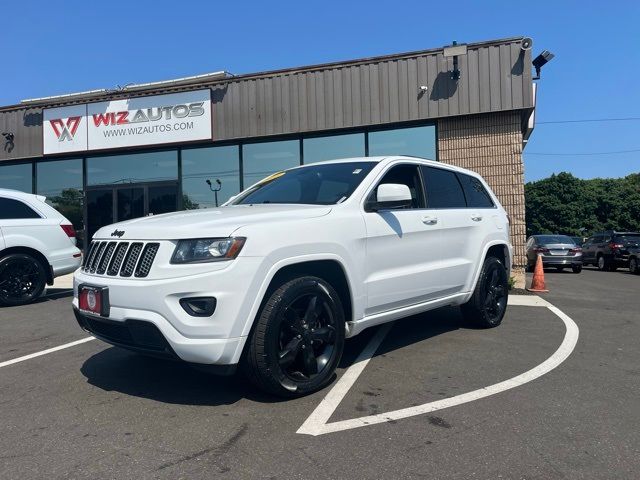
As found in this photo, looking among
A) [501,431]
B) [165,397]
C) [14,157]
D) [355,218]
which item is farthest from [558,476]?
[14,157]

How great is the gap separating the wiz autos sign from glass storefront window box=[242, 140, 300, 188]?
1110mm

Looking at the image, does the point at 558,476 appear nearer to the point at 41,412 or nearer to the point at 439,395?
the point at 439,395

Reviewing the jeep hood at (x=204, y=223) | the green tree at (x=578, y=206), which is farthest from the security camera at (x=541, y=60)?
the green tree at (x=578, y=206)

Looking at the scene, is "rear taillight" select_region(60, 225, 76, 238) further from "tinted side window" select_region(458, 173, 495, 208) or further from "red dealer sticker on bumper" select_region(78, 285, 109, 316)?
"tinted side window" select_region(458, 173, 495, 208)

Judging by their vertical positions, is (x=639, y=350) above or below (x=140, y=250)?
Answer: below

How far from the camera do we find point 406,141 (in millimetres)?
11555

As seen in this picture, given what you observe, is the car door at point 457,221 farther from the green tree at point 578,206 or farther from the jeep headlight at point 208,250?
the green tree at point 578,206

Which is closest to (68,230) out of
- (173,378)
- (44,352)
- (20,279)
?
(20,279)

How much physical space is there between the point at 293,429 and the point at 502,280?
3.92m

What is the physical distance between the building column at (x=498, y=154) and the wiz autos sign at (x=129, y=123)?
231 inches

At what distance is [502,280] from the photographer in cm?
614

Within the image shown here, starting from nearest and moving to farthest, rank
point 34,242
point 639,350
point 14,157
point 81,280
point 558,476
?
point 558,476
point 81,280
point 639,350
point 34,242
point 14,157

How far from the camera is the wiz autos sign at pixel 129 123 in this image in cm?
1248

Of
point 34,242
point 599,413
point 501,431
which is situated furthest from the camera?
point 34,242
